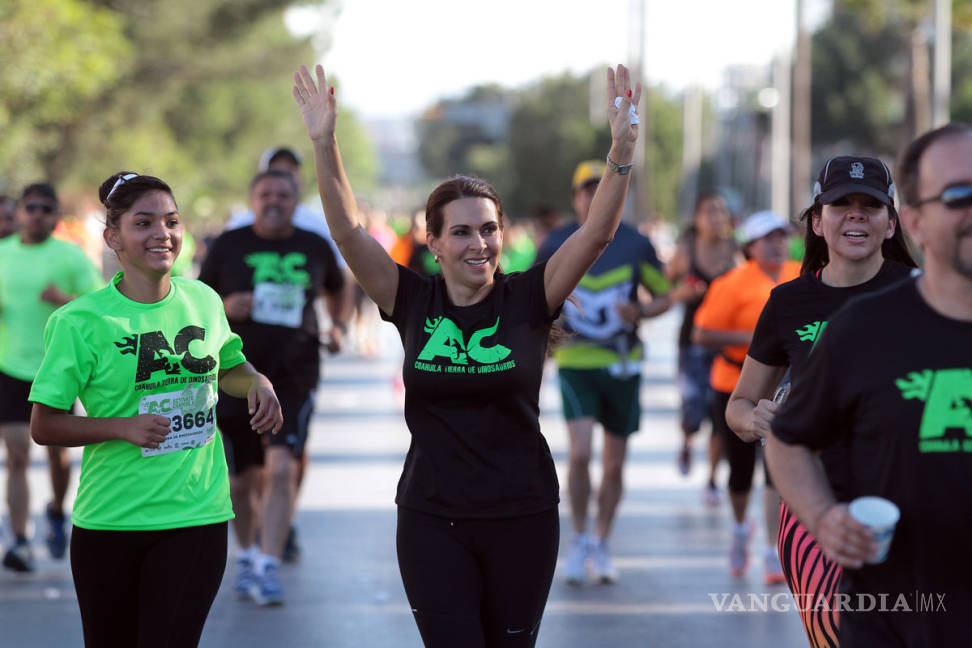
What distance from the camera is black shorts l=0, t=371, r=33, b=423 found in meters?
8.55

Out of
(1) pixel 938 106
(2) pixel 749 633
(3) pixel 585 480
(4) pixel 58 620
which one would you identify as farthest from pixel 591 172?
(1) pixel 938 106

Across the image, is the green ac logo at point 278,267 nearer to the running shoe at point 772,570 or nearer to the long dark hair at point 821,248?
the running shoe at point 772,570

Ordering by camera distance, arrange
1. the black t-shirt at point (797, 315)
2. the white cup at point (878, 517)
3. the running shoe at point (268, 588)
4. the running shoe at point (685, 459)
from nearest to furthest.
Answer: the white cup at point (878, 517) < the black t-shirt at point (797, 315) < the running shoe at point (268, 588) < the running shoe at point (685, 459)

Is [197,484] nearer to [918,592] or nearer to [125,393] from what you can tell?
[125,393]

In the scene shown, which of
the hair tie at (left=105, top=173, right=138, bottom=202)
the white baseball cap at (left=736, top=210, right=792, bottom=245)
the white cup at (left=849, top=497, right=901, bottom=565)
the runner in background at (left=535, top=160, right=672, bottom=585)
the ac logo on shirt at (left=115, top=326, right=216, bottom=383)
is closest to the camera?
the white cup at (left=849, top=497, right=901, bottom=565)

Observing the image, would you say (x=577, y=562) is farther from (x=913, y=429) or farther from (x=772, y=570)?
(x=913, y=429)

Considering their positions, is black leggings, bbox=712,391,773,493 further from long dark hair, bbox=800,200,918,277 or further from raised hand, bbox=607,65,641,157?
raised hand, bbox=607,65,641,157

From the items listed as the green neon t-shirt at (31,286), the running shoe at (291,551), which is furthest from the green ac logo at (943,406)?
the green neon t-shirt at (31,286)

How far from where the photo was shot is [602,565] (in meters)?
8.20

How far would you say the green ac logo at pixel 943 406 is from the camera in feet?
10.1

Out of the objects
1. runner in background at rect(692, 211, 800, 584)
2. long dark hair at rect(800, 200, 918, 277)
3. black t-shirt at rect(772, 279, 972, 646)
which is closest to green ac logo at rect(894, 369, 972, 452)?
black t-shirt at rect(772, 279, 972, 646)

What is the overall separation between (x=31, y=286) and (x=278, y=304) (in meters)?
1.76

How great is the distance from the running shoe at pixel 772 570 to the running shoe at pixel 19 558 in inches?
164

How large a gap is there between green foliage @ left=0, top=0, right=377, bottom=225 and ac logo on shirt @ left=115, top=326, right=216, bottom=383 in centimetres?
124
